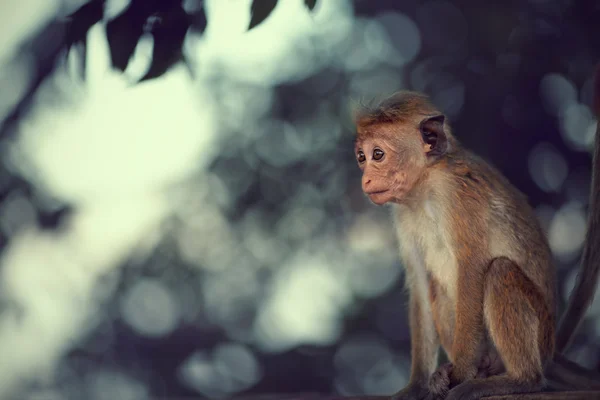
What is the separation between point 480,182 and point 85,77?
2110 millimetres

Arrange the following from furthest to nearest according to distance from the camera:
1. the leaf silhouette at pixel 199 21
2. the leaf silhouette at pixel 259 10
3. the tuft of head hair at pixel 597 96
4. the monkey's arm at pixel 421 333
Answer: the monkey's arm at pixel 421 333
the tuft of head hair at pixel 597 96
the leaf silhouette at pixel 199 21
the leaf silhouette at pixel 259 10

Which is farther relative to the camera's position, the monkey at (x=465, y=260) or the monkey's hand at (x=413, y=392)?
the monkey's hand at (x=413, y=392)

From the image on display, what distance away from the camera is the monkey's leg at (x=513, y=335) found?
374cm

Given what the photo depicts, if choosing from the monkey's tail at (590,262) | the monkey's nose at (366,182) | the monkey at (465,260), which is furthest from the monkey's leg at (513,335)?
→ the monkey's nose at (366,182)

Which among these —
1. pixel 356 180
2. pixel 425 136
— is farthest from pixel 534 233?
pixel 356 180

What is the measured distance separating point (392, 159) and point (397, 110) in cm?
26

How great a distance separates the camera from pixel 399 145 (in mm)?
4082

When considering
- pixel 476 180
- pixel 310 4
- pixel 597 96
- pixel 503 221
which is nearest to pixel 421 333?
pixel 503 221

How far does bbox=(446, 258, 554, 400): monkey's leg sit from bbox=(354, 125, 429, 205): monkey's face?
63cm

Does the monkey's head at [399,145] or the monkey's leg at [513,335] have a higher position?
the monkey's head at [399,145]

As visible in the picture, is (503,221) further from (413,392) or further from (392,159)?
(413,392)

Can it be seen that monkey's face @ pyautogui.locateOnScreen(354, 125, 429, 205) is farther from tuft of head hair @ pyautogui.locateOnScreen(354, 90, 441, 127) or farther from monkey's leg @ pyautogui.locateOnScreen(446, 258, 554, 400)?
monkey's leg @ pyautogui.locateOnScreen(446, 258, 554, 400)

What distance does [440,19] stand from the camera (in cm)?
847

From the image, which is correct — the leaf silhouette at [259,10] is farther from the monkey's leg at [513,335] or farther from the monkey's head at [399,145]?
the monkey's leg at [513,335]
